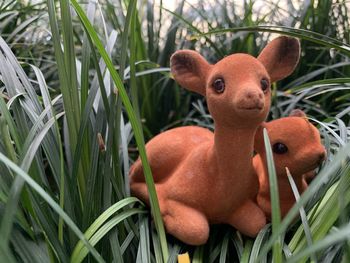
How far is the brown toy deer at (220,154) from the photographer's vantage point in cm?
64

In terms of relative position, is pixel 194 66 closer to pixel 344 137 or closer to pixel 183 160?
pixel 183 160

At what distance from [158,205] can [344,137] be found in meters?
0.31

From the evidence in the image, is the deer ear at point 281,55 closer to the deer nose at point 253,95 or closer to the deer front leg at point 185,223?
the deer nose at point 253,95

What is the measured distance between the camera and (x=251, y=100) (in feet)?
1.95

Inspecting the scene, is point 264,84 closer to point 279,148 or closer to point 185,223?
point 279,148

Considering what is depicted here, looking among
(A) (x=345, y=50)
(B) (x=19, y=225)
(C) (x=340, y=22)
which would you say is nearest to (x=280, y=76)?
(A) (x=345, y=50)

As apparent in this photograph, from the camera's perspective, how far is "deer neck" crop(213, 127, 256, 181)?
25.6 inches

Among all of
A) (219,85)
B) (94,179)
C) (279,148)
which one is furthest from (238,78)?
(94,179)

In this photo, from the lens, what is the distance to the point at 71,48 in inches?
26.9

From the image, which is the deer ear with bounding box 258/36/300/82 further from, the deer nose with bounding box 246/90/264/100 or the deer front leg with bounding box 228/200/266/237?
the deer front leg with bounding box 228/200/266/237

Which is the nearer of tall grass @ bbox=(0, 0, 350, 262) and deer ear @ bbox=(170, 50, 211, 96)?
tall grass @ bbox=(0, 0, 350, 262)

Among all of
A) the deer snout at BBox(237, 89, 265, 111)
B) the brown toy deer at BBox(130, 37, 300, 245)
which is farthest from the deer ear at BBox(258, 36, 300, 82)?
the deer snout at BBox(237, 89, 265, 111)

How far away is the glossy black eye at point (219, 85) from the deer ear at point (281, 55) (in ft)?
0.28

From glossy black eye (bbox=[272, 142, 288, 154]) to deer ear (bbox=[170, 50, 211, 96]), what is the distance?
0.45 ft
